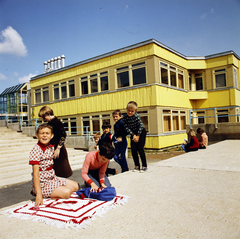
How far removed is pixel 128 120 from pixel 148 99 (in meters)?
9.54

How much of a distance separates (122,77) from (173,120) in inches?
193

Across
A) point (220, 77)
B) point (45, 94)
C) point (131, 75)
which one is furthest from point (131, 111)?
point (45, 94)

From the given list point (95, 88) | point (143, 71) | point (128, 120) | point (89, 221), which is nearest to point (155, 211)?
point (89, 221)

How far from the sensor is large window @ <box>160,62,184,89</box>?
51.1 ft

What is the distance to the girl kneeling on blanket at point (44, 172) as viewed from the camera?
337cm

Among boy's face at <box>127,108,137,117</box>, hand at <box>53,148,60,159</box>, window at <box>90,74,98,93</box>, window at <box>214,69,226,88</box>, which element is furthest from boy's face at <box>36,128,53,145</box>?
window at <box>214,69,226,88</box>

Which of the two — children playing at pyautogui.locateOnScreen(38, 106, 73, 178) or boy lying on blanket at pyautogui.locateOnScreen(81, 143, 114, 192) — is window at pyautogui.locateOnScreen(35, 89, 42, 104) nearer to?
children playing at pyautogui.locateOnScreen(38, 106, 73, 178)

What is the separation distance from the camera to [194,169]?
5738 mm

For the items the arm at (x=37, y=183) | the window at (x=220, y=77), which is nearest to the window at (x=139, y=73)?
the window at (x=220, y=77)

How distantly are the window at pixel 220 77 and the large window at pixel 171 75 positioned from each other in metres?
3.10

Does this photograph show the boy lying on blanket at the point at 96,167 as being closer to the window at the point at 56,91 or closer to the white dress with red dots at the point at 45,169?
the white dress with red dots at the point at 45,169

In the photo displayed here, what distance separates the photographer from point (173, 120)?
642 inches

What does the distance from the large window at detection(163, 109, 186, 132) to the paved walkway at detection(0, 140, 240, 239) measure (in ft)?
34.7

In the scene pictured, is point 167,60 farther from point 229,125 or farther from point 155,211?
point 155,211
